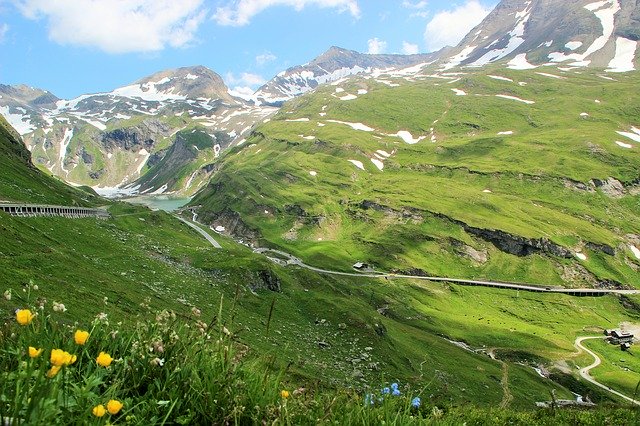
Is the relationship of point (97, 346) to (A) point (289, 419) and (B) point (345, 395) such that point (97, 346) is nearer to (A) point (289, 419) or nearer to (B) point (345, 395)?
(A) point (289, 419)

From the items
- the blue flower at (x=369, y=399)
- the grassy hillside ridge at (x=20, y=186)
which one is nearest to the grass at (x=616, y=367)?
the blue flower at (x=369, y=399)

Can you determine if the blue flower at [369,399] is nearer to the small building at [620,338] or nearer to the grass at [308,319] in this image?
the grass at [308,319]

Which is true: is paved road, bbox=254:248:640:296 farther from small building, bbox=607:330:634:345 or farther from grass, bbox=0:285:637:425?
grass, bbox=0:285:637:425

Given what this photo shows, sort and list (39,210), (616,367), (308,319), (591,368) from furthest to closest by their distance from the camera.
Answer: (616,367), (591,368), (39,210), (308,319)

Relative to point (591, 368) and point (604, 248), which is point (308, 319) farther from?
point (604, 248)

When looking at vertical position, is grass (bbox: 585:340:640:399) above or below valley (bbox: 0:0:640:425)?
below

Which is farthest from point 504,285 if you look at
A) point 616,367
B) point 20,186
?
point 20,186

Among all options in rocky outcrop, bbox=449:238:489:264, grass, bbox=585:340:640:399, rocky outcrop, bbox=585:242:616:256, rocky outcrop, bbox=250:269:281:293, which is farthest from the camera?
rocky outcrop, bbox=585:242:616:256

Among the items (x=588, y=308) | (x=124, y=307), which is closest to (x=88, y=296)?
(x=124, y=307)

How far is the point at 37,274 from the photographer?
109 ft

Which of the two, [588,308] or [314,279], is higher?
[314,279]

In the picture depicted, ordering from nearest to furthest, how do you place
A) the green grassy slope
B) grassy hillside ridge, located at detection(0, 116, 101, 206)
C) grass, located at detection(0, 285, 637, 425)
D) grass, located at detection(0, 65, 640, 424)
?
grass, located at detection(0, 285, 637, 425), grass, located at detection(0, 65, 640, 424), the green grassy slope, grassy hillside ridge, located at detection(0, 116, 101, 206)

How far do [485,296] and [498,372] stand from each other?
75.8 meters

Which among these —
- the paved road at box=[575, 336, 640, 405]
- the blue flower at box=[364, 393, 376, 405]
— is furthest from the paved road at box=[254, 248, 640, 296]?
the blue flower at box=[364, 393, 376, 405]
